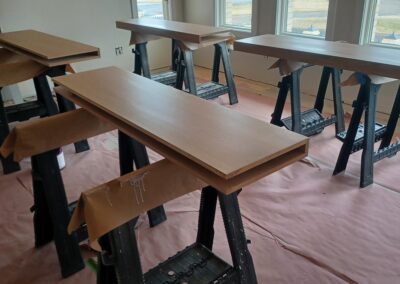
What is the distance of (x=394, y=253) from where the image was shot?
179cm

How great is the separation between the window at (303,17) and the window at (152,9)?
5.92 ft

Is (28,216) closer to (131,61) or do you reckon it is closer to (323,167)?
(323,167)

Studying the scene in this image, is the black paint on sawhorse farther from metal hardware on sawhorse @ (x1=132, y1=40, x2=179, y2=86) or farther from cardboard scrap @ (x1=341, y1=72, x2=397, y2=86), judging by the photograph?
metal hardware on sawhorse @ (x1=132, y1=40, x2=179, y2=86)

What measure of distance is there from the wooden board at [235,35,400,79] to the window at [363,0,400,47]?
95cm

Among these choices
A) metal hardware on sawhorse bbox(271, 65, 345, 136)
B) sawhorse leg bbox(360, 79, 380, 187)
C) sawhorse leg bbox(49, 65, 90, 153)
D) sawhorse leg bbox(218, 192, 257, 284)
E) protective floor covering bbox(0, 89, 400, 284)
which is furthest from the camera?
metal hardware on sawhorse bbox(271, 65, 345, 136)

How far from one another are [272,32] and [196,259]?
330 centimetres

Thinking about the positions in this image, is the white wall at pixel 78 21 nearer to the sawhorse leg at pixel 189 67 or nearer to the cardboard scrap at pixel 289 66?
the sawhorse leg at pixel 189 67

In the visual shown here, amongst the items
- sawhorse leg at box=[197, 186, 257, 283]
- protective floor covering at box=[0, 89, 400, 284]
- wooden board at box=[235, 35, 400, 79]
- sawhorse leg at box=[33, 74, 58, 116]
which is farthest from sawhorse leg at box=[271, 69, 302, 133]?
sawhorse leg at box=[33, 74, 58, 116]

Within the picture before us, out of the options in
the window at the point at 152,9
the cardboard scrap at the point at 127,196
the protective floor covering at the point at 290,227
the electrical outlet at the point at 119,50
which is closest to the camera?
the cardboard scrap at the point at 127,196

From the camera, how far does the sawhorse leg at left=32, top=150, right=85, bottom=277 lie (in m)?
1.59

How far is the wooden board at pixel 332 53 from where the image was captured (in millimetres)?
2031

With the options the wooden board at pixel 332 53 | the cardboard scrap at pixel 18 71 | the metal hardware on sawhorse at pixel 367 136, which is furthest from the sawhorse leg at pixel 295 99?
the cardboard scrap at pixel 18 71

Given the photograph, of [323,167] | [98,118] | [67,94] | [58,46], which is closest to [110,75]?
[67,94]

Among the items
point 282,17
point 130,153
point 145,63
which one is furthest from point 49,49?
point 282,17
